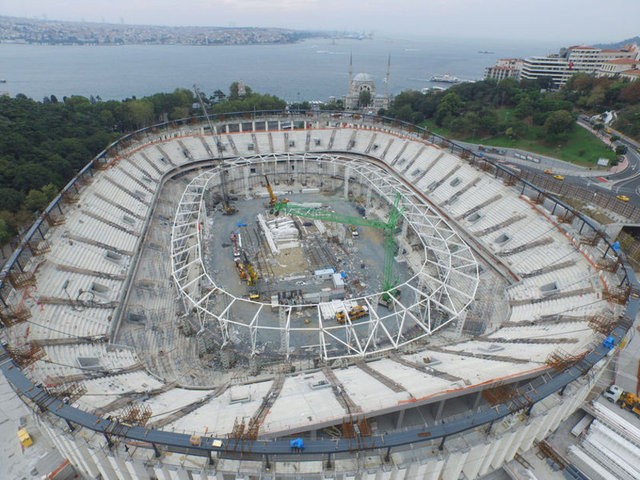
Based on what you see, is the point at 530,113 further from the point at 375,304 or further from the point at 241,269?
the point at 241,269

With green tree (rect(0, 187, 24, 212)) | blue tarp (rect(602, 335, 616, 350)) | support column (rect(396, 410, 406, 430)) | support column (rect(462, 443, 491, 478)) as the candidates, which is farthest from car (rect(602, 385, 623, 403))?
green tree (rect(0, 187, 24, 212))

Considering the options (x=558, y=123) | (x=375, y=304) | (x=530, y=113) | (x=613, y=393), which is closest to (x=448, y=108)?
(x=530, y=113)

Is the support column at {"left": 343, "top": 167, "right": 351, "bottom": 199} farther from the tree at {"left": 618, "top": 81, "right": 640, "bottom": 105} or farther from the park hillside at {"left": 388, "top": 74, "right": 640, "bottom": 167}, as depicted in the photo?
the tree at {"left": 618, "top": 81, "right": 640, "bottom": 105}

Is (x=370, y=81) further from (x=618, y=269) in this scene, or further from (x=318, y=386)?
(x=318, y=386)

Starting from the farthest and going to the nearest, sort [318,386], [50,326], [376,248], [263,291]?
[376,248] < [263,291] < [50,326] < [318,386]

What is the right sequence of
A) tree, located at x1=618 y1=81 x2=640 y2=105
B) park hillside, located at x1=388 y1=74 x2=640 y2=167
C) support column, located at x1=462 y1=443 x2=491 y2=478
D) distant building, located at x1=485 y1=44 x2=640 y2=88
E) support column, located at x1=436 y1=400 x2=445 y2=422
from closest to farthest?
1. support column, located at x1=462 y1=443 x2=491 y2=478
2. support column, located at x1=436 y1=400 x2=445 y2=422
3. park hillside, located at x1=388 y1=74 x2=640 y2=167
4. tree, located at x1=618 y1=81 x2=640 y2=105
5. distant building, located at x1=485 y1=44 x2=640 y2=88

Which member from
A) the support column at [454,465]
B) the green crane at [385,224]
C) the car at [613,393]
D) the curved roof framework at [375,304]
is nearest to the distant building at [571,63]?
the green crane at [385,224]

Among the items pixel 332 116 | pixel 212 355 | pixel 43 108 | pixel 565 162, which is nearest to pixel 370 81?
pixel 332 116
